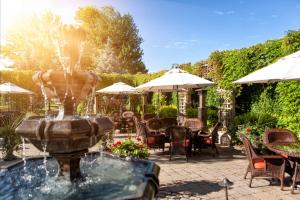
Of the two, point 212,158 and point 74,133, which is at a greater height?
Result: point 74,133

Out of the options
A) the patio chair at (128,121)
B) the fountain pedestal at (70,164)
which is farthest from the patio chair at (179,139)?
the patio chair at (128,121)

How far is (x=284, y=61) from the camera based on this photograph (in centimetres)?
627

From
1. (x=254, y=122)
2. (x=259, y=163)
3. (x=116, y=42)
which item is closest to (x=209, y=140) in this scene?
(x=254, y=122)

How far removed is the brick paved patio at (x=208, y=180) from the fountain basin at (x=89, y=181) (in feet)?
4.79

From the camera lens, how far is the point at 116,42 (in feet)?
125

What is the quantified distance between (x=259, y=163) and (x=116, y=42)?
3419cm

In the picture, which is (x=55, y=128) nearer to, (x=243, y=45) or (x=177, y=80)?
(x=177, y=80)

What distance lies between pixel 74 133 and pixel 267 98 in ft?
28.8

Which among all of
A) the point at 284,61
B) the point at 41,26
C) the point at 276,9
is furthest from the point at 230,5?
the point at 41,26

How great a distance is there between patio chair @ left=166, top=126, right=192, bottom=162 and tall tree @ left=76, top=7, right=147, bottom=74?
93.3 ft

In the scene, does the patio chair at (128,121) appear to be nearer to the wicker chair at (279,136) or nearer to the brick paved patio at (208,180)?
the brick paved patio at (208,180)

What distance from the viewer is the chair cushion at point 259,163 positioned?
5.81 meters

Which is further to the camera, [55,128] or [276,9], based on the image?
[276,9]

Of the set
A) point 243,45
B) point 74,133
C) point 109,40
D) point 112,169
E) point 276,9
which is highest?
point 109,40
